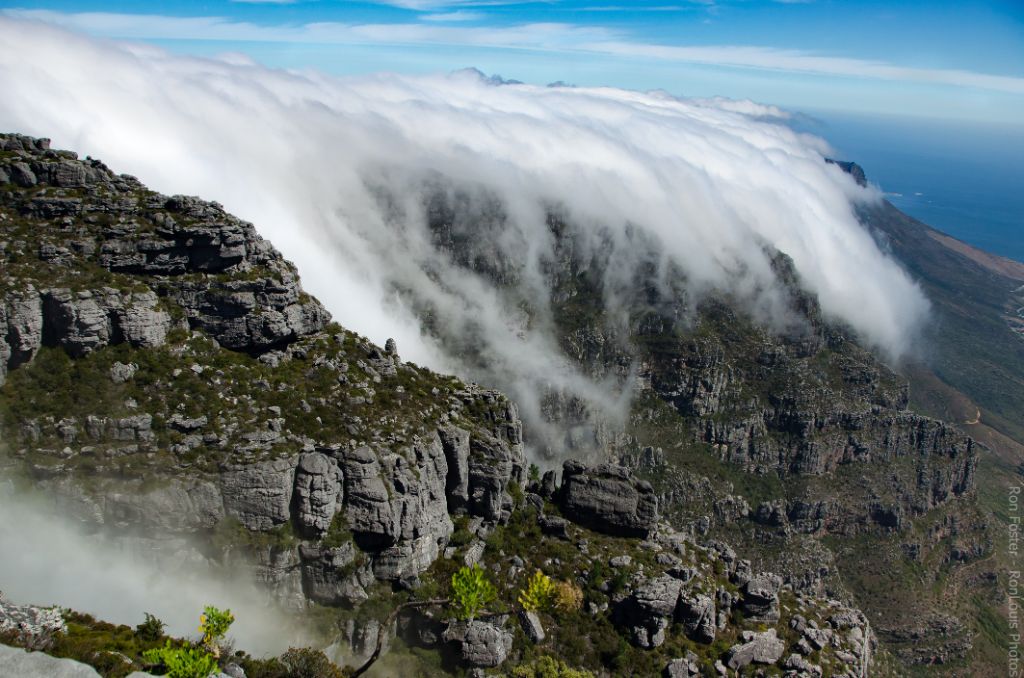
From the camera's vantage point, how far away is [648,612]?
85312mm

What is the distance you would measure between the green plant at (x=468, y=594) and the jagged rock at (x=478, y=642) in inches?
46.3

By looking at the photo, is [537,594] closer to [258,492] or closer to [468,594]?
[468,594]

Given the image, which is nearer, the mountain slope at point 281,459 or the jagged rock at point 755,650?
the mountain slope at point 281,459

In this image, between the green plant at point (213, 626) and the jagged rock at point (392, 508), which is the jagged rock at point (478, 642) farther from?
the green plant at point (213, 626)

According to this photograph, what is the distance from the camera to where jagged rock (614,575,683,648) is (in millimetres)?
85062

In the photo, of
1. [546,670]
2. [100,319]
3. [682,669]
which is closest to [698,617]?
[682,669]

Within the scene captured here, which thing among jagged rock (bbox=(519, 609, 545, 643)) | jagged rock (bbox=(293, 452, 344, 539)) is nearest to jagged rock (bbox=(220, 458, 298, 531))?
jagged rock (bbox=(293, 452, 344, 539))

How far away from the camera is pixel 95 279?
75812 millimetres

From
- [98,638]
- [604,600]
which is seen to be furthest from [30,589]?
[604,600]

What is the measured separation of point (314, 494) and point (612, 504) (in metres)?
45.8

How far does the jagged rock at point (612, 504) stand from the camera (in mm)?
100125

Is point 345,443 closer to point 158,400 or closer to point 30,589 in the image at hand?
point 158,400

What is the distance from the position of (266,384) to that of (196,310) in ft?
41.8

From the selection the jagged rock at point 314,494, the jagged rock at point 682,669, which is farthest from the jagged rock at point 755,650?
the jagged rock at point 314,494
